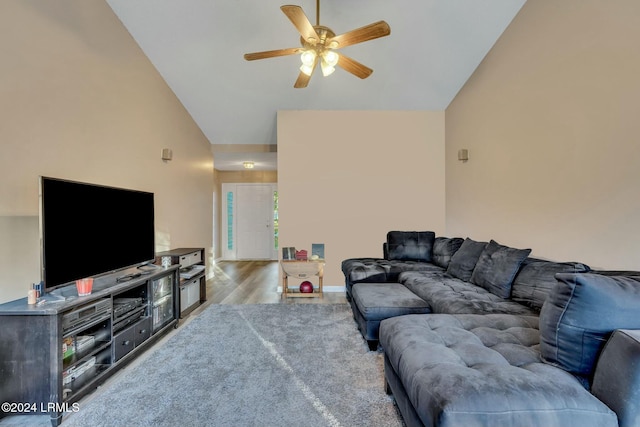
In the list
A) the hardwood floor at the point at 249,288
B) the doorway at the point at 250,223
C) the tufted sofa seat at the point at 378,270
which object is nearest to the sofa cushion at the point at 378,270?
the tufted sofa seat at the point at 378,270

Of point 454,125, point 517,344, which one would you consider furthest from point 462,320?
point 454,125

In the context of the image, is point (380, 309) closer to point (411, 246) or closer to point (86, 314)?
point (411, 246)

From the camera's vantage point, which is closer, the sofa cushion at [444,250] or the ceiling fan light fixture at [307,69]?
the ceiling fan light fixture at [307,69]

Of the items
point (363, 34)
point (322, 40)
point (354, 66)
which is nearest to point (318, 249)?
point (354, 66)

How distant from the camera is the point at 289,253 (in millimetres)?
4184

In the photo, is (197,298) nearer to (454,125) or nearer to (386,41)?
(386,41)

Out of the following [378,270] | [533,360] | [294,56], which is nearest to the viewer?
[533,360]

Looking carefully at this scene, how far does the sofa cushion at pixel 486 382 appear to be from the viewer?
3.33ft

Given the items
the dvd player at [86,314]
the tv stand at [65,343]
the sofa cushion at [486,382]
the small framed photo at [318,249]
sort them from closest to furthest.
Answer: the sofa cushion at [486,382] → the tv stand at [65,343] → the dvd player at [86,314] → the small framed photo at [318,249]

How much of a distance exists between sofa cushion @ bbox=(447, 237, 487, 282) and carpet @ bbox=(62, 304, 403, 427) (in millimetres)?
1220

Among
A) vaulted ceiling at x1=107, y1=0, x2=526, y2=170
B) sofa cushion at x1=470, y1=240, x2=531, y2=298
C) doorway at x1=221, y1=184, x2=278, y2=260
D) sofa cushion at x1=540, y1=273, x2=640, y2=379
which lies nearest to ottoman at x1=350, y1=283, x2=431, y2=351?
sofa cushion at x1=470, y1=240, x2=531, y2=298

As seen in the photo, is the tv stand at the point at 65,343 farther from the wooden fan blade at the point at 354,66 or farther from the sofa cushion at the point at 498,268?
the sofa cushion at the point at 498,268

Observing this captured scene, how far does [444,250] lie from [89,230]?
3631mm

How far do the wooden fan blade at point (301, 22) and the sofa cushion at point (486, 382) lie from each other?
6.99 ft
